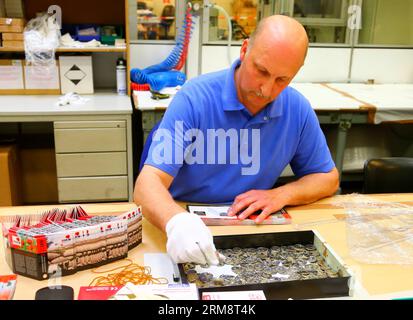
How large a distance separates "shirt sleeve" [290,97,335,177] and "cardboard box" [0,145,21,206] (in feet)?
5.85

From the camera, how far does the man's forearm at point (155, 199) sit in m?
1.12

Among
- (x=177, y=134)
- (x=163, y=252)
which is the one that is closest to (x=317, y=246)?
(x=163, y=252)

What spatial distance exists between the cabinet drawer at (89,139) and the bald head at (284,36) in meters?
1.43

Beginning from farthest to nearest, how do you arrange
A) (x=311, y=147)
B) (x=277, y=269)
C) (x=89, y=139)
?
(x=89, y=139), (x=311, y=147), (x=277, y=269)

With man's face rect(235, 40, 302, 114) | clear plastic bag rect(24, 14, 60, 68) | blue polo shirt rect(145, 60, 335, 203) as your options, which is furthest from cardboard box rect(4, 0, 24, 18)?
man's face rect(235, 40, 302, 114)

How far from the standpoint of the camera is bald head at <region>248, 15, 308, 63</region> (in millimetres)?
1231

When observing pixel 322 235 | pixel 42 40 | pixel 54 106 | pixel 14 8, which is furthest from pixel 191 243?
pixel 14 8

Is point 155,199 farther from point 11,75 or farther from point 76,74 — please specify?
point 11,75

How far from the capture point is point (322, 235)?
47.2 inches

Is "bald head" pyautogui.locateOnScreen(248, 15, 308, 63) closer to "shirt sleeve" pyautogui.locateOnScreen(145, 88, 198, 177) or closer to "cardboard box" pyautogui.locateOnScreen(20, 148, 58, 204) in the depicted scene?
"shirt sleeve" pyautogui.locateOnScreen(145, 88, 198, 177)

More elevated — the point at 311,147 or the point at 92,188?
the point at 311,147

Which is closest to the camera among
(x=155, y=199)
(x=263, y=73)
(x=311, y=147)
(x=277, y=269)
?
(x=277, y=269)

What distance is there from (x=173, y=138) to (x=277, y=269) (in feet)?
1.72
